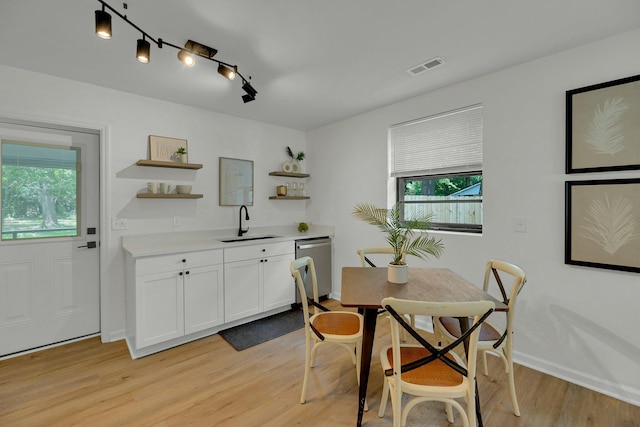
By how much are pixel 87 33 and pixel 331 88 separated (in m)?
1.96

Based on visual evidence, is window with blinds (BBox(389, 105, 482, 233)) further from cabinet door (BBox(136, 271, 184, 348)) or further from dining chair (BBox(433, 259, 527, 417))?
cabinet door (BBox(136, 271, 184, 348))

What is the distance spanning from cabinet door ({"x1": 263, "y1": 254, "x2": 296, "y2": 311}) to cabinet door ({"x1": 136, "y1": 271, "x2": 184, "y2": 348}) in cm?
Answer: 94

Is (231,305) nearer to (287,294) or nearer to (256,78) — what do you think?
(287,294)

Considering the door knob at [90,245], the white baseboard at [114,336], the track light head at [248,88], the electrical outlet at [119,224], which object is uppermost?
the track light head at [248,88]

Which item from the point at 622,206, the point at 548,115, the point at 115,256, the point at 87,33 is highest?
the point at 87,33

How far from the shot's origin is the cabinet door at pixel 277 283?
132 inches

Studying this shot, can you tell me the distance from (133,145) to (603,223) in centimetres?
417

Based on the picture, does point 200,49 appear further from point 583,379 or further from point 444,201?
point 583,379

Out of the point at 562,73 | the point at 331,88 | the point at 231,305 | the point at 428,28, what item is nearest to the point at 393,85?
the point at 331,88

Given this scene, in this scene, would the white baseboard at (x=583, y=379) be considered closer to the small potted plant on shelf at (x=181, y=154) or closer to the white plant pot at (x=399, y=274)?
the white plant pot at (x=399, y=274)

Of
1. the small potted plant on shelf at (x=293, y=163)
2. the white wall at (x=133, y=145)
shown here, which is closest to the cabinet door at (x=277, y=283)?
the white wall at (x=133, y=145)

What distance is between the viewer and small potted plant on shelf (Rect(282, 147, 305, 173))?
4172mm

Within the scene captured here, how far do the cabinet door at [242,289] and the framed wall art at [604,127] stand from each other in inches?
119

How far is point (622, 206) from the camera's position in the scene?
197cm
